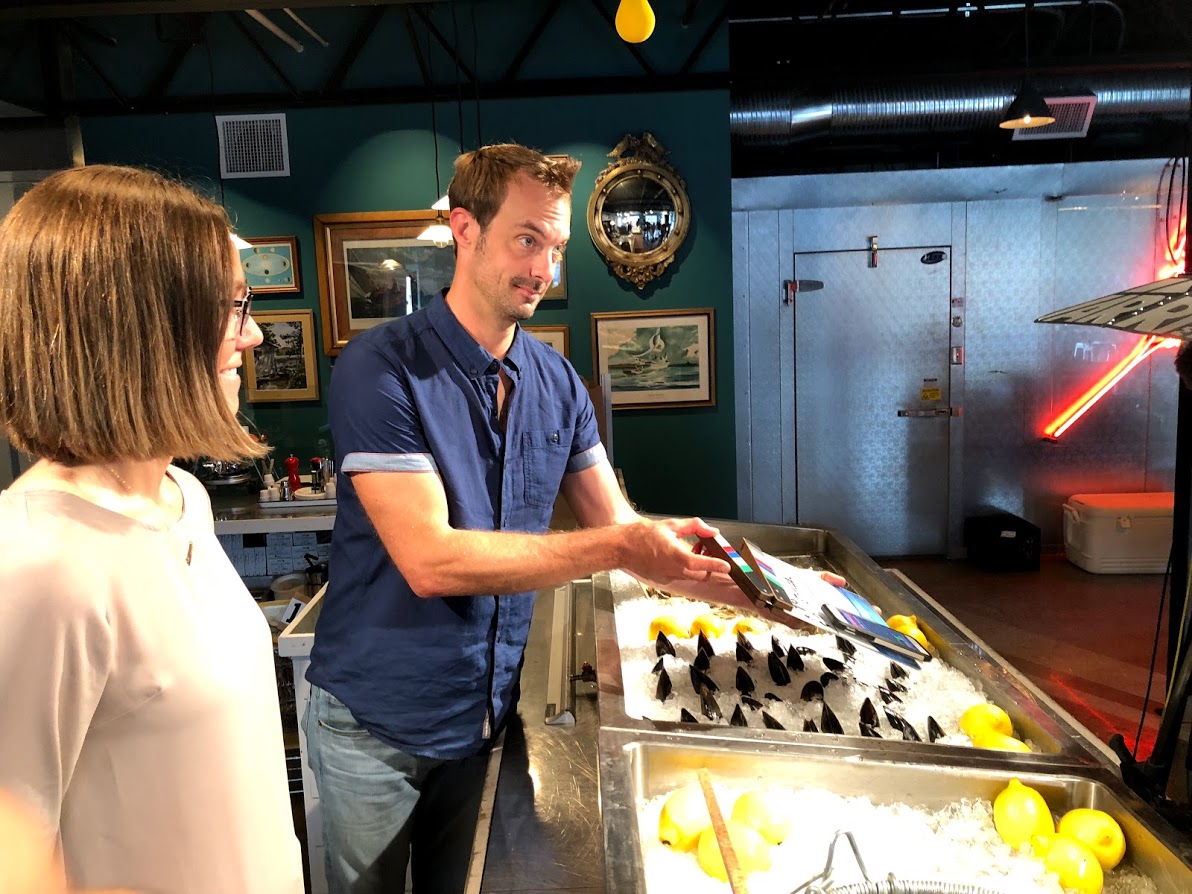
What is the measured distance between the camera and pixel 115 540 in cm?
89

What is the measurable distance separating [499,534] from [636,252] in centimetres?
427

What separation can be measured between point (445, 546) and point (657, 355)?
4293mm

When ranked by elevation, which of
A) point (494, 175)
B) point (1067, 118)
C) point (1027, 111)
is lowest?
point (494, 175)

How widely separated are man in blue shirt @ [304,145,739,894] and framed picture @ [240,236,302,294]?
413 cm

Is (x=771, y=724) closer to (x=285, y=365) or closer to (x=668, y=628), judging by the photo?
(x=668, y=628)

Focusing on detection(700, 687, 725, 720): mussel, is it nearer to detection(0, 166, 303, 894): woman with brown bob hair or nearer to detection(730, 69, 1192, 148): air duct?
detection(0, 166, 303, 894): woman with brown bob hair

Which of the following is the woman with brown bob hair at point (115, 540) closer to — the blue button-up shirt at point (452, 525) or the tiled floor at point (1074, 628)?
the blue button-up shirt at point (452, 525)

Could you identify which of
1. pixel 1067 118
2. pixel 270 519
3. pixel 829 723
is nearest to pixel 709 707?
pixel 829 723

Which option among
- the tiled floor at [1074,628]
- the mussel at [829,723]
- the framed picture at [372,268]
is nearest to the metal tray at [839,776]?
the mussel at [829,723]

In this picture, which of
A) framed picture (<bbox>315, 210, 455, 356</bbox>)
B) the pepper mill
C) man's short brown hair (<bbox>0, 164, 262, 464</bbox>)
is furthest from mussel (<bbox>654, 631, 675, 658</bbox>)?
framed picture (<bbox>315, 210, 455, 356</bbox>)

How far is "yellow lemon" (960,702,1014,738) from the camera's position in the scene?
4.93 ft

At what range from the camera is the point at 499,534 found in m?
1.63

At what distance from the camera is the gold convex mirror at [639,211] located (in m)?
5.53

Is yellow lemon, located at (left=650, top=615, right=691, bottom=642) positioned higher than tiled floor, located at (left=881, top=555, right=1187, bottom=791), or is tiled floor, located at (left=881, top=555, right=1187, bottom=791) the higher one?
yellow lemon, located at (left=650, top=615, right=691, bottom=642)
